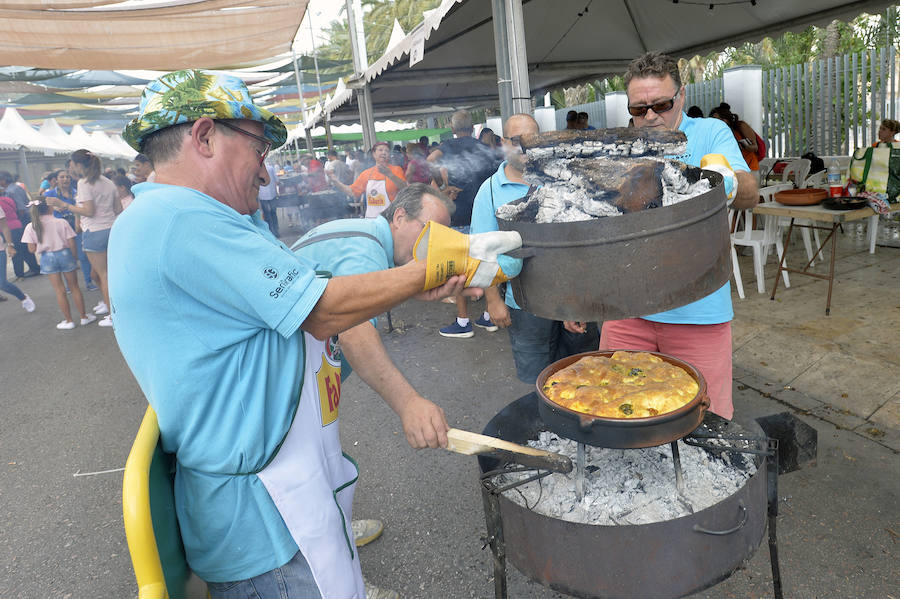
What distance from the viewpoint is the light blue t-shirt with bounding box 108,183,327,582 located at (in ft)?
4.51

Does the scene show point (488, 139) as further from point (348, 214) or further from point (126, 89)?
point (126, 89)

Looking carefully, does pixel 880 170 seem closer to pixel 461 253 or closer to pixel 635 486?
pixel 635 486

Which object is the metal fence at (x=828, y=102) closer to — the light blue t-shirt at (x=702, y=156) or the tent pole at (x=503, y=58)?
the tent pole at (x=503, y=58)

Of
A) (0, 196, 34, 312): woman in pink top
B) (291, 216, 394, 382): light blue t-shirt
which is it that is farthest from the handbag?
(0, 196, 34, 312): woman in pink top

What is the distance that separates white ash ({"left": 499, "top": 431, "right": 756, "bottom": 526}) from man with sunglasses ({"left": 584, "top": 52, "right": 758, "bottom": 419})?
357mm

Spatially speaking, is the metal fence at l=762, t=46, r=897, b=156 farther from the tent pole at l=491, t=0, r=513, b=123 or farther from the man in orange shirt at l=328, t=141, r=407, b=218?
the man in orange shirt at l=328, t=141, r=407, b=218

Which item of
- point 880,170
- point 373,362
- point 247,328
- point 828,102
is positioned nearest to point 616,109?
point 828,102

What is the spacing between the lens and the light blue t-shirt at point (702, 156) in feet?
8.33

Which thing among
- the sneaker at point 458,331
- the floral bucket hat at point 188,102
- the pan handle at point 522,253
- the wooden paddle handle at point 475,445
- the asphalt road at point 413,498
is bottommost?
the asphalt road at point 413,498

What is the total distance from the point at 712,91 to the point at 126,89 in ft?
58.1

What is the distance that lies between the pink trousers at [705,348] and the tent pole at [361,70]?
919 cm

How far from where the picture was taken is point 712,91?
12.9 metres

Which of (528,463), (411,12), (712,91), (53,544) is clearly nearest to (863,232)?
(712,91)

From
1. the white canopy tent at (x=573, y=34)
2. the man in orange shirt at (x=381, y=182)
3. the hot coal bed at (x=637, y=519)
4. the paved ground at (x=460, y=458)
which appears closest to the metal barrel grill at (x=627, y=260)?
the hot coal bed at (x=637, y=519)
